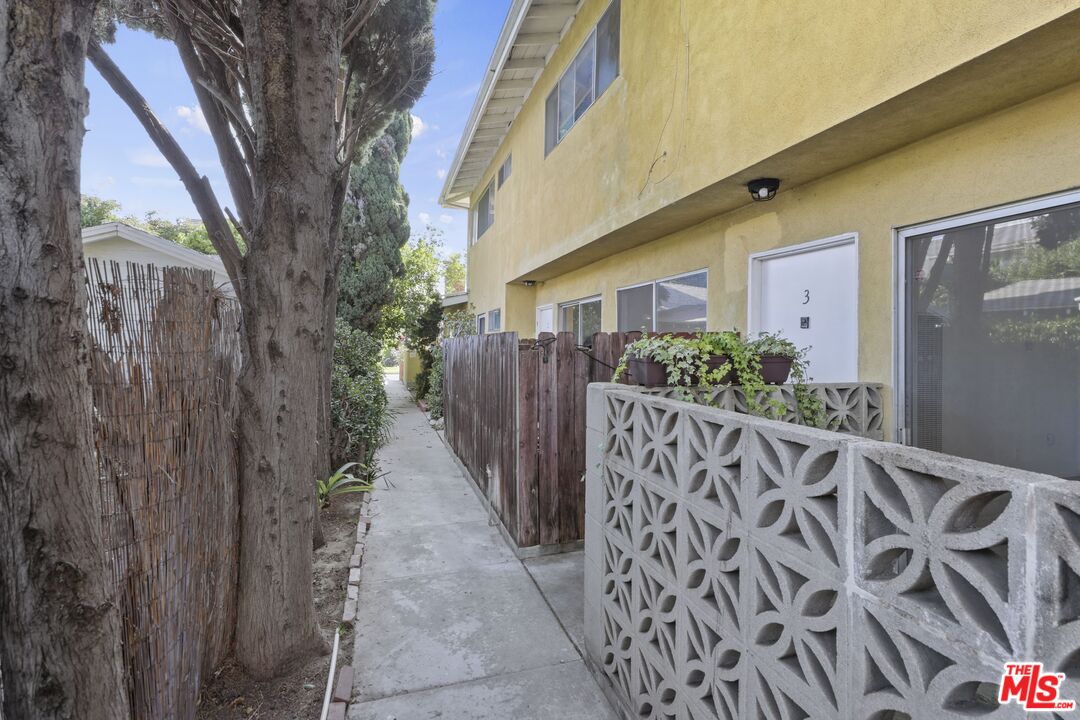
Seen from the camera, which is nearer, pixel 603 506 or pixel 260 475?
pixel 260 475

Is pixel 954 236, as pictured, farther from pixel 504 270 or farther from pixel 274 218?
pixel 504 270

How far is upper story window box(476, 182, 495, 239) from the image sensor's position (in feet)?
44.3

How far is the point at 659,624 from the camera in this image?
7.72 feet

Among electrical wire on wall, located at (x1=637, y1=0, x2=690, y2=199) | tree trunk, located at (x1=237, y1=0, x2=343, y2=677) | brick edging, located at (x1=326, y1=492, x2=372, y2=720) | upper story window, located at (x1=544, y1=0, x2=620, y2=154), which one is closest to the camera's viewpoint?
brick edging, located at (x1=326, y1=492, x2=372, y2=720)

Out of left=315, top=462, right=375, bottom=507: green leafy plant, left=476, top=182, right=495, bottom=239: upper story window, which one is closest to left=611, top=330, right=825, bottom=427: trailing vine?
left=315, top=462, right=375, bottom=507: green leafy plant

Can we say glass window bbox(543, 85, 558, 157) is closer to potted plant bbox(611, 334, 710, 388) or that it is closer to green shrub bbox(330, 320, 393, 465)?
green shrub bbox(330, 320, 393, 465)

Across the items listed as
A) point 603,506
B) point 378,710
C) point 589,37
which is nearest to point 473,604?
point 378,710

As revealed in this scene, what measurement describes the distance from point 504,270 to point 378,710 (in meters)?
9.66

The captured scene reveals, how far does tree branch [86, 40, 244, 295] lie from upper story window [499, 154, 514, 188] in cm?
813

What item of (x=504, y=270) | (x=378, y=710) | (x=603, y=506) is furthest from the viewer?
(x=504, y=270)

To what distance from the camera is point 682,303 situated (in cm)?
627

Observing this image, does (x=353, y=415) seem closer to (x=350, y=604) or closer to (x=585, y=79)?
(x=350, y=604)

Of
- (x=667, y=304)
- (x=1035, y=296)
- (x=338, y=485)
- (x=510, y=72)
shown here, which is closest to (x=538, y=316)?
(x=510, y=72)

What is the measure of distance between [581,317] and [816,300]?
5.32m
